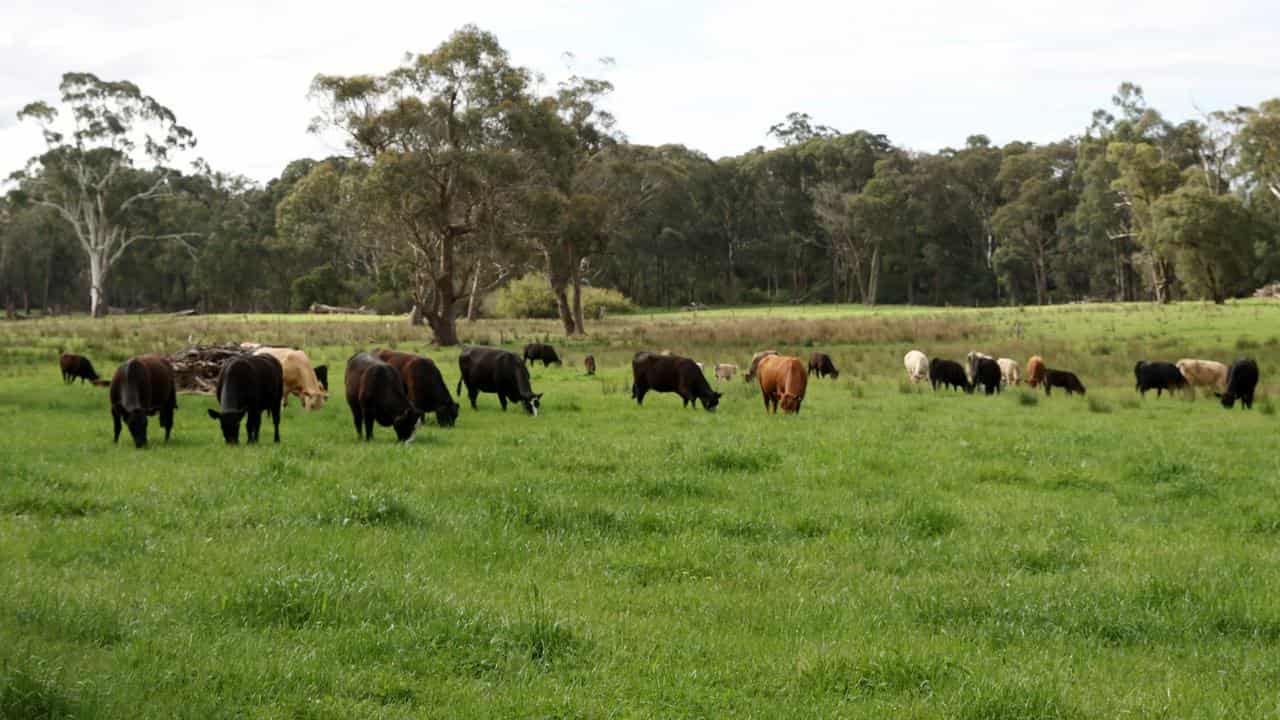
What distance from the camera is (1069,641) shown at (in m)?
7.18

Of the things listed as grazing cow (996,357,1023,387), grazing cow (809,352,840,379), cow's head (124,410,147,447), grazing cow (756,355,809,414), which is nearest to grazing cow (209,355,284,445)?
cow's head (124,410,147,447)

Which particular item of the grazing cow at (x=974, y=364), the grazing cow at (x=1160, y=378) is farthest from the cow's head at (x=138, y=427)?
the grazing cow at (x=1160, y=378)

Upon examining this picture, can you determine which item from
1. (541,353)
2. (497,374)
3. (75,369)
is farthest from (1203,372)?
(75,369)

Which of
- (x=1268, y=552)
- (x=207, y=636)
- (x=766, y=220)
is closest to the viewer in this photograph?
(x=207, y=636)

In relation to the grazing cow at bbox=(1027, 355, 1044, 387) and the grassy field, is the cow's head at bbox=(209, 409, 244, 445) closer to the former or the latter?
the grassy field

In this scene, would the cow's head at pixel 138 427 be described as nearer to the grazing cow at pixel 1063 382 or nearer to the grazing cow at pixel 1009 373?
the grazing cow at pixel 1063 382

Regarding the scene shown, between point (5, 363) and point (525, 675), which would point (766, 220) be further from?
point (525, 675)

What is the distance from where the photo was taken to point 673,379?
23000mm

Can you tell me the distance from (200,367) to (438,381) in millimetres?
7335

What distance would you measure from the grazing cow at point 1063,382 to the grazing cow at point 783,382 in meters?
9.21

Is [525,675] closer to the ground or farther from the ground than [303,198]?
closer to the ground

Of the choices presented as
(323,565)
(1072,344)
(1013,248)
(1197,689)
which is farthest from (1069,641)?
(1013,248)

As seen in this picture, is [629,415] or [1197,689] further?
[629,415]

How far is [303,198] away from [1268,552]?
46648 millimetres
